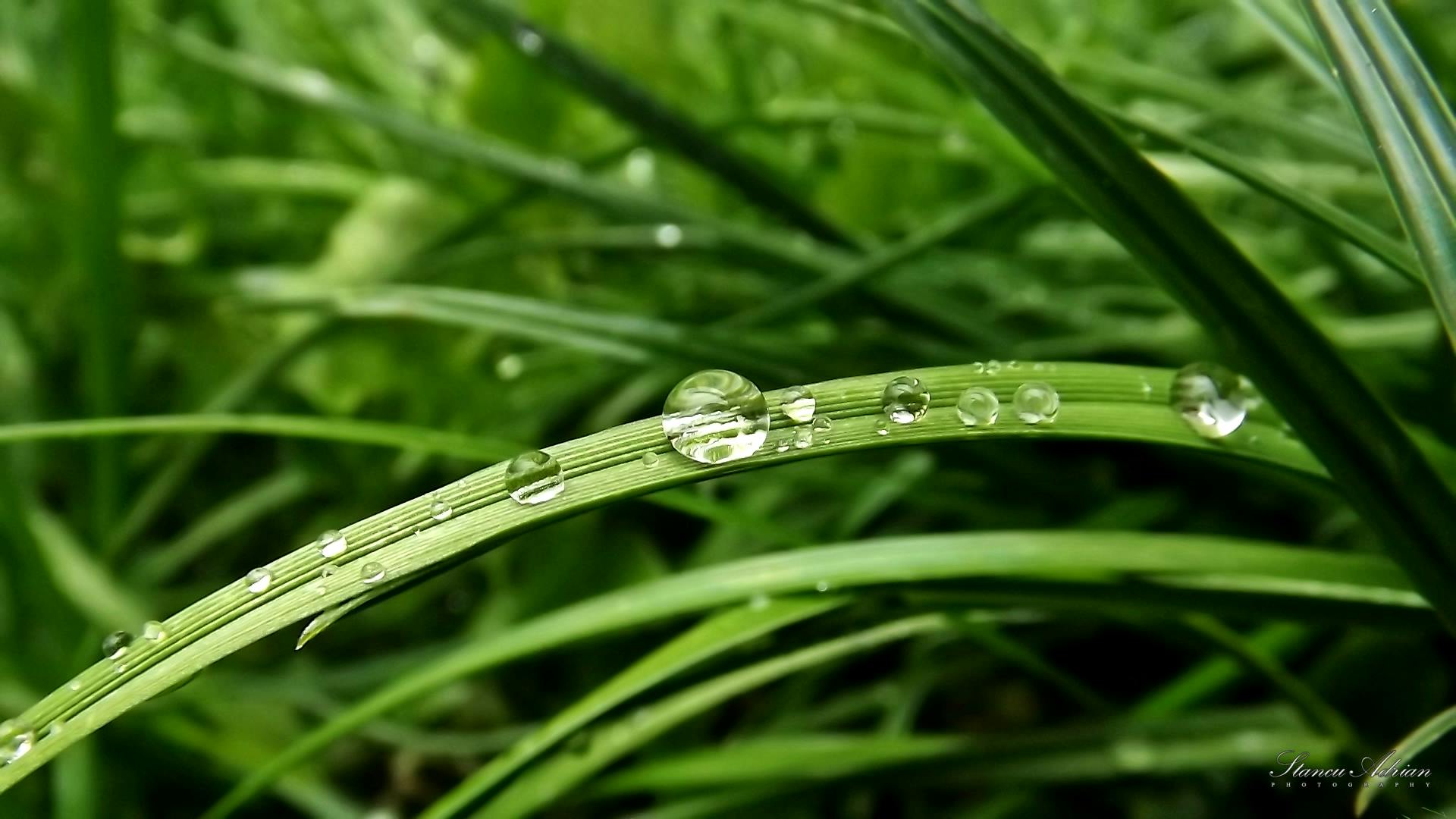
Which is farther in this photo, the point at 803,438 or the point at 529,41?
the point at 529,41

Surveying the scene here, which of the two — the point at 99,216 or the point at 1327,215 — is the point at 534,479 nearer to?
the point at 1327,215

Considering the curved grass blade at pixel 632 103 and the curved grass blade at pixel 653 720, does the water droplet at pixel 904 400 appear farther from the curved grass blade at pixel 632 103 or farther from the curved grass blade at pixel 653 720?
the curved grass blade at pixel 632 103

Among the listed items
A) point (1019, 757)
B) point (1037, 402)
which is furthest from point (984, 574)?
point (1019, 757)

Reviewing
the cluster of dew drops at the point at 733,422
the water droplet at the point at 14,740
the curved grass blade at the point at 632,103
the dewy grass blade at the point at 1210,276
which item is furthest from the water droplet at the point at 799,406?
the curved grass blade at the point at 632,103

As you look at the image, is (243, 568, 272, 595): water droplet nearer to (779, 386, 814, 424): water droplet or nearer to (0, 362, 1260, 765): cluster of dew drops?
(0, 362, 1260, 765): cluster of dew drops

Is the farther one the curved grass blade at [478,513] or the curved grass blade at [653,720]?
the curved grass blade at [653,720]

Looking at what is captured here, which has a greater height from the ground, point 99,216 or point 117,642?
point 99,216
